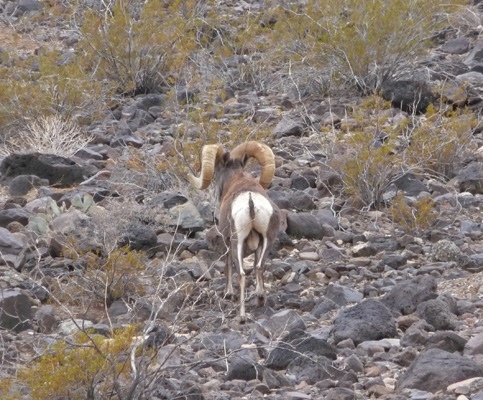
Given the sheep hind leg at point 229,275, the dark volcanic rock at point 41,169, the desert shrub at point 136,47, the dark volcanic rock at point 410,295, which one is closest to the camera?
the dark volcanic rock at point 410,295

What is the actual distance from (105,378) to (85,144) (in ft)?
27.3

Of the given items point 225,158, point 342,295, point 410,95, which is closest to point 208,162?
point 225,158

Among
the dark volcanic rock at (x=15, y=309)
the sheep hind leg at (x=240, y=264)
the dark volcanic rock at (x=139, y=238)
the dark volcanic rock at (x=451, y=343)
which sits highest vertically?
the dark volcanic rock at (x=451, y=343)

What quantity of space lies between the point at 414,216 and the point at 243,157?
196 centimetres

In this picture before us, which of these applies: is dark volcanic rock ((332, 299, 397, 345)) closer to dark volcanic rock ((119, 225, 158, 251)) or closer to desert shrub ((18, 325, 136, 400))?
desert shrub ((18, 325, 136, 400))

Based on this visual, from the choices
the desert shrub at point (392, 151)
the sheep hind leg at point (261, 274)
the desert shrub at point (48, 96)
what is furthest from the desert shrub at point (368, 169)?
the desert shrub at point (48, 96)

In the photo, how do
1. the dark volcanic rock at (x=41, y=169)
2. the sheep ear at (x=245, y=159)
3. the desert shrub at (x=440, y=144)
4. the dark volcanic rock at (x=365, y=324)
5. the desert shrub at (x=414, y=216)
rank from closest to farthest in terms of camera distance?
1. the dark volcanic rock at (x=365, y=324)
2. the sheep ear at (x=245, y=159)
3. the desert shrub at (x=414, y=216)
4. the desert shrub at (x=440, y=144)
5. the dark volcanic rock at (x=41, y=169)

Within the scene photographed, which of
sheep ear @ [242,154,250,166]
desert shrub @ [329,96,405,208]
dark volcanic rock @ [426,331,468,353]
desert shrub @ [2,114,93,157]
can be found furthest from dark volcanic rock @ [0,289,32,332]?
desert shrub @ [2,114,93,157]

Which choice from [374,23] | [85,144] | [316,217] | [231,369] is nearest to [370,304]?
[231,369]

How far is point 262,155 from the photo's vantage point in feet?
30.6

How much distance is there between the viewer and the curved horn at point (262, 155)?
9258 millimetres

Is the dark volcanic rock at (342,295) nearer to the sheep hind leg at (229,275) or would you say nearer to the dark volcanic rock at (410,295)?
the dark volcanic rock at (410,295)

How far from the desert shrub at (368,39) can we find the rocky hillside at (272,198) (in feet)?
0.15

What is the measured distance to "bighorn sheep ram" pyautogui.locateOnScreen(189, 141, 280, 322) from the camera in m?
8.17
